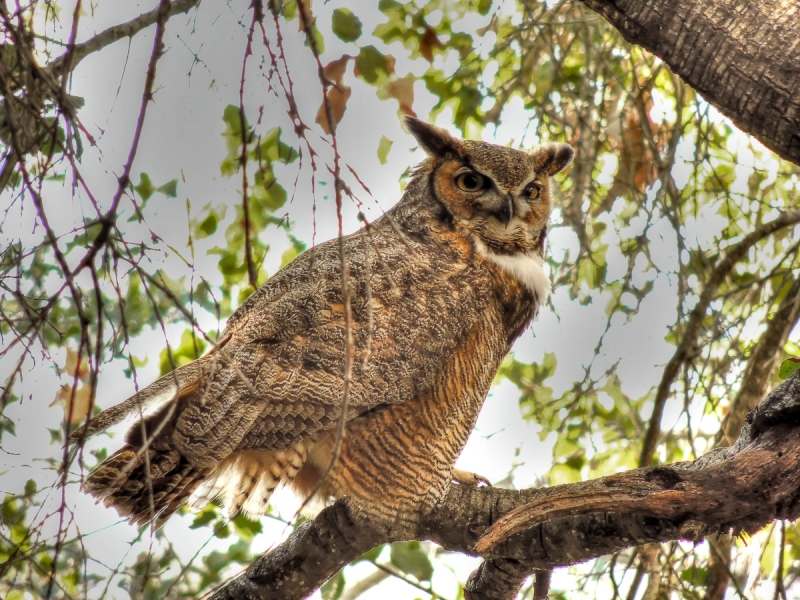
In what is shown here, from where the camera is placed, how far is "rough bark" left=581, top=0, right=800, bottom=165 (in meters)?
1.07

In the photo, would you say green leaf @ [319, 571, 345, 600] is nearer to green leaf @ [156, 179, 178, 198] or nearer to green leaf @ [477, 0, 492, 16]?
green leaf @ [156, 179, 178, 198]

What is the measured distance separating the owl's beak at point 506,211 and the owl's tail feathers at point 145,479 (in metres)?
0.95

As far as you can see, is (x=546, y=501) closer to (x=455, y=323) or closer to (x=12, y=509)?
(x=455, y=323)

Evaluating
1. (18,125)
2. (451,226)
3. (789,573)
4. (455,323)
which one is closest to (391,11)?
(451,226)

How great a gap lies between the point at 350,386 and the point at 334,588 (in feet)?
2.88

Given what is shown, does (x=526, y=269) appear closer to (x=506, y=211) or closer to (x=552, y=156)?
(x=506, y=211)

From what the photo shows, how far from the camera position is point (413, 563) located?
195 cm

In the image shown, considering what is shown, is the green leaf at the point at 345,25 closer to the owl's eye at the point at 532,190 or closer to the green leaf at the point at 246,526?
the owl's eye at the point at 532,190

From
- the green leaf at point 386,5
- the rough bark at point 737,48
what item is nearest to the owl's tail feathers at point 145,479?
the rough bark at point 737,48

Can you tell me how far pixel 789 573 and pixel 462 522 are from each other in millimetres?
969

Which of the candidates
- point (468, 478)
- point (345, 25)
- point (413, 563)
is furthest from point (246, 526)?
point (345, 25)

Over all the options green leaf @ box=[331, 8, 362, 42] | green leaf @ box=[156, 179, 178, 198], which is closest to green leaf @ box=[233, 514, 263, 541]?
green leaf @ box=[156, 179, 178, 198]

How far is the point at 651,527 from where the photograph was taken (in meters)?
1.22

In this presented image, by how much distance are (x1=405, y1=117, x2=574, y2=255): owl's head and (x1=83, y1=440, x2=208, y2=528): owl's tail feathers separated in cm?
92
